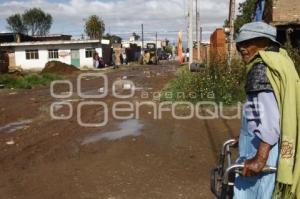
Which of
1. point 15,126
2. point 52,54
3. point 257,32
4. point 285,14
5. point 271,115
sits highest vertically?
point 285,14

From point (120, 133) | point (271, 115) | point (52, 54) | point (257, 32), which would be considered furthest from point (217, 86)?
point (52, 54)

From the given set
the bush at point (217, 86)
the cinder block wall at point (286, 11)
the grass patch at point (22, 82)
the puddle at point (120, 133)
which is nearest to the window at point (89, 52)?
the grass patch at point (22, 82)

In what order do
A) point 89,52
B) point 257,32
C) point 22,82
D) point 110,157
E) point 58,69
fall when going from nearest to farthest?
1. point 257,32
2. point 110,157
3. point 22,82
4. point 58,69
5. point 89,52

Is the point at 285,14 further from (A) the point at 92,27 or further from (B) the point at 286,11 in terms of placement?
(A) the point at 92,27

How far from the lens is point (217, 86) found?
13.6m

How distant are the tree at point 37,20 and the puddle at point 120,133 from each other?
84976 millimetres

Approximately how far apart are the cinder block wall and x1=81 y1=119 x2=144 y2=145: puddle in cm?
947

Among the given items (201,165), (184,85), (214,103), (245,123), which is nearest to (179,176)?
(201,165)

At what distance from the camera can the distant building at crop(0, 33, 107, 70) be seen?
49156 millimetres

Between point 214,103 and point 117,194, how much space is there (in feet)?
25.6

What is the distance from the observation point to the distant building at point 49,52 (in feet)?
161

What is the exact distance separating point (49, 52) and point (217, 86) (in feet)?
127

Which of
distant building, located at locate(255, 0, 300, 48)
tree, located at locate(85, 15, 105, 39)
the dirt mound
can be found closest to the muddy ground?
distant building, located at locate(255, 0, 300, 48)

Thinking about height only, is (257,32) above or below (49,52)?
above
